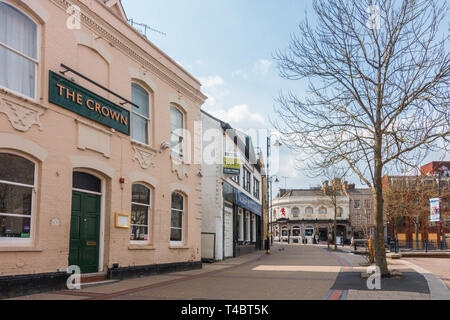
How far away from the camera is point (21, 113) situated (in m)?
9.02

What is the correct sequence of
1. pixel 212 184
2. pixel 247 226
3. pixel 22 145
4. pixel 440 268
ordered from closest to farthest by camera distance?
pixel 22 145 < pixel 440 268 < pixel 212 184 < pixel 247 226

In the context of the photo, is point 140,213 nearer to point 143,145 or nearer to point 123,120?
point 143,145

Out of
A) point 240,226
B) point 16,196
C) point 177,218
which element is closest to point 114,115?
point 16,196

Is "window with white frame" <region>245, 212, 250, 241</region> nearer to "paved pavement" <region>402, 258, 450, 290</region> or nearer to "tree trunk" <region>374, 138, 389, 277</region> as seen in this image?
"paved pavement" <region>402, 258, 450, 290</region>

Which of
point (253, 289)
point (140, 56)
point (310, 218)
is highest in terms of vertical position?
point (140, 56)

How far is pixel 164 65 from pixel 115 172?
5.00 meters

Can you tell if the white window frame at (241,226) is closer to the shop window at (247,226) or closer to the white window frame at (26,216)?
the shop window at (247,226)

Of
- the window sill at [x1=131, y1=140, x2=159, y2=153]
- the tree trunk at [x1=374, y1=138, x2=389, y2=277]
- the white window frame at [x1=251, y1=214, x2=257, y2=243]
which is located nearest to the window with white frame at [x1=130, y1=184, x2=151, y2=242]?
the window sill at [x1=131, y1=140, x2=159, y2=153]

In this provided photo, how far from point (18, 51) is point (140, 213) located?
6323 millimetres

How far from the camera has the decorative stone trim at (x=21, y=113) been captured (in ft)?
28.5

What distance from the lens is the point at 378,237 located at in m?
12.4

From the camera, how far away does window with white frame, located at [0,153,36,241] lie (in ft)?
28.8

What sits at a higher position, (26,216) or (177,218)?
(26,216)
